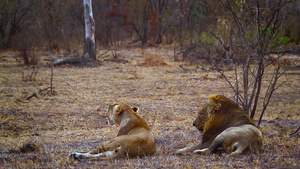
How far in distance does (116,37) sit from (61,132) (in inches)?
957

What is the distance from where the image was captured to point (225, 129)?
434cm

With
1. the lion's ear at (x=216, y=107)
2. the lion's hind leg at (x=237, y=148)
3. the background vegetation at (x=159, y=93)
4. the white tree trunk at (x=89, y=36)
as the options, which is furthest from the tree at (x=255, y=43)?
the white tree trunk at (x=89, y=36)

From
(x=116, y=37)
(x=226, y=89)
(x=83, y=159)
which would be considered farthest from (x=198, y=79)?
(x=116, y=37)

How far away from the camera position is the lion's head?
4.36 metres

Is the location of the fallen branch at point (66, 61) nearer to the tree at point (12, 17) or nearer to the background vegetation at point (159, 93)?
the background vegetation at point (159, 93)

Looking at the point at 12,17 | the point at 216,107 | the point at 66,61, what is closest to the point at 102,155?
the point at 216,107

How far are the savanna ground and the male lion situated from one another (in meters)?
0.16

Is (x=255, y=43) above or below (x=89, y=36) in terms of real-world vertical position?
below

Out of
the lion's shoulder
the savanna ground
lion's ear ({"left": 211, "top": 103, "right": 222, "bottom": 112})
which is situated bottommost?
the savanna ground

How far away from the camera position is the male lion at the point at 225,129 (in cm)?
400

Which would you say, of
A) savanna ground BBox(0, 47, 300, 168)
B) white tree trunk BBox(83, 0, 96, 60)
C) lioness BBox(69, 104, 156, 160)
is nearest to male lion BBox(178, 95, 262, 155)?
savanna ground BBox(0, 47, 300, 168)

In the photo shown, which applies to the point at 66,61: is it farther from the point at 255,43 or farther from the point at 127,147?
the point at 127,147

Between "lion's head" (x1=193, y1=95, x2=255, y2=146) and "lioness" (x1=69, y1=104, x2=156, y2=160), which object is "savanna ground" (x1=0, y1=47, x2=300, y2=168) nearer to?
"lioness" (x1=69, y1=104, x2=156, y2=160)

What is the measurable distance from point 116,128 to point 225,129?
2.65m
